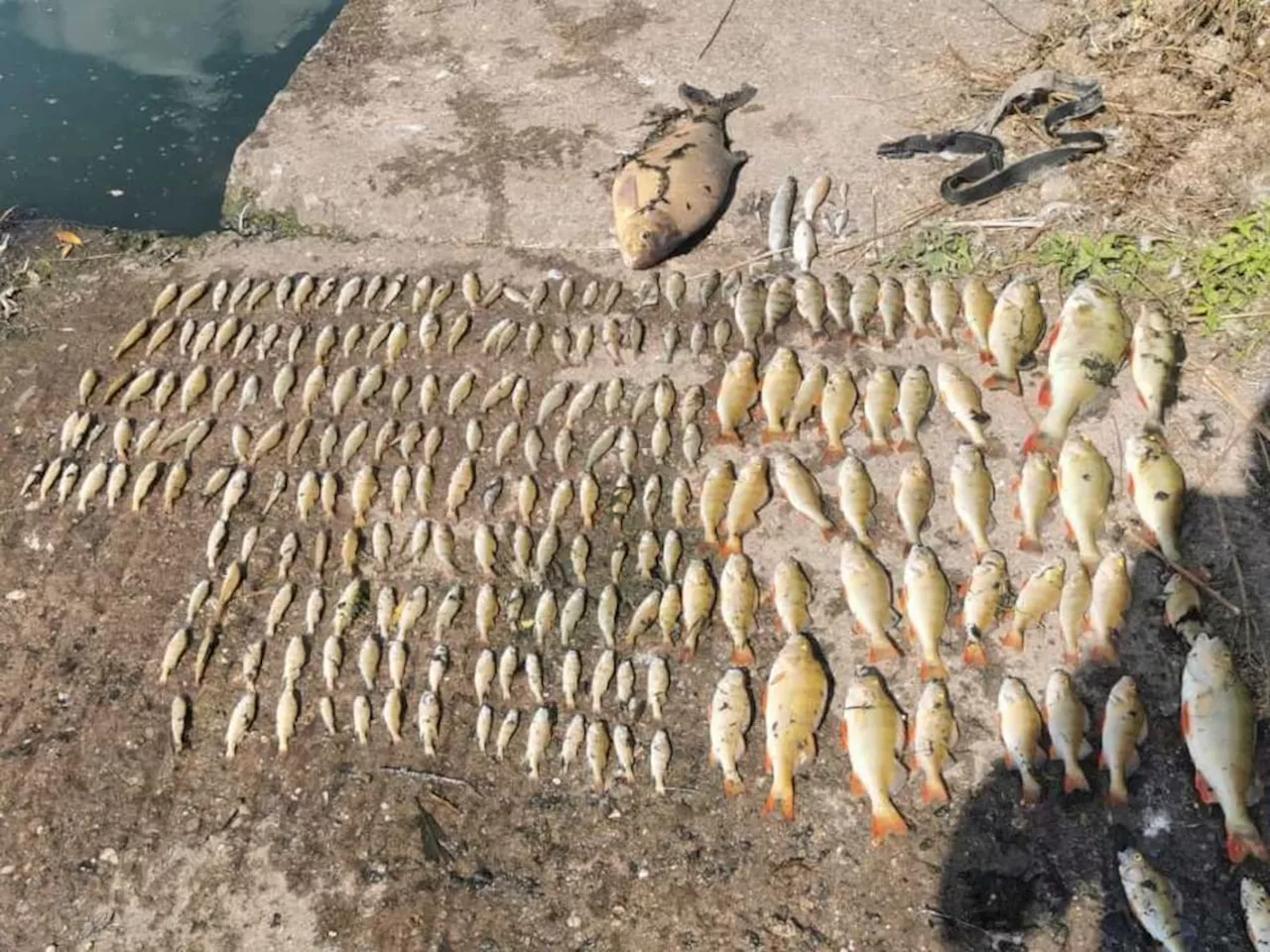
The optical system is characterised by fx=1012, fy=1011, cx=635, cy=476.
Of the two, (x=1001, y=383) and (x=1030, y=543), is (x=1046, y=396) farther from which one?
(x=1030, y=543)

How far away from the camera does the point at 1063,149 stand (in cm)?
569

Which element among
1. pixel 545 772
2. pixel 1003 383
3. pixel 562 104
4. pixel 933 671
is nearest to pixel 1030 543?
pixel 933 671

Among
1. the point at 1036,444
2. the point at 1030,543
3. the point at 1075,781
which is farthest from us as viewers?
the point at 1036,444

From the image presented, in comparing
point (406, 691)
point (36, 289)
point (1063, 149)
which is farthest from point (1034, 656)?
point (36, 289)

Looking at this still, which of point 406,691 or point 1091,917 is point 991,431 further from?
point 406,691

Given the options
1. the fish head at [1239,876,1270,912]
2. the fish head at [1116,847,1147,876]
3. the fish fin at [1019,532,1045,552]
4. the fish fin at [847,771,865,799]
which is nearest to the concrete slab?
the fish fin at [1019,532,1045,552]

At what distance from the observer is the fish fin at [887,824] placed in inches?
139

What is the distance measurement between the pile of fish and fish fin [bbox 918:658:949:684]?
0.01 m

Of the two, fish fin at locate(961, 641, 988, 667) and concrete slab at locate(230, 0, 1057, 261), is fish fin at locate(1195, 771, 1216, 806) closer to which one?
fish fin at locate(961, 641, 988, 667)

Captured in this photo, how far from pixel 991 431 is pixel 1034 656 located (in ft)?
3.92

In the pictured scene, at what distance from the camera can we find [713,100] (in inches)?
261

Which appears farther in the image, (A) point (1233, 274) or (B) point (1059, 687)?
(A) point (1233, 274)

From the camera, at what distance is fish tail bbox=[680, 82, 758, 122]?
6.50 metres

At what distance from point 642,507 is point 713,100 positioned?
3325 millimetres
